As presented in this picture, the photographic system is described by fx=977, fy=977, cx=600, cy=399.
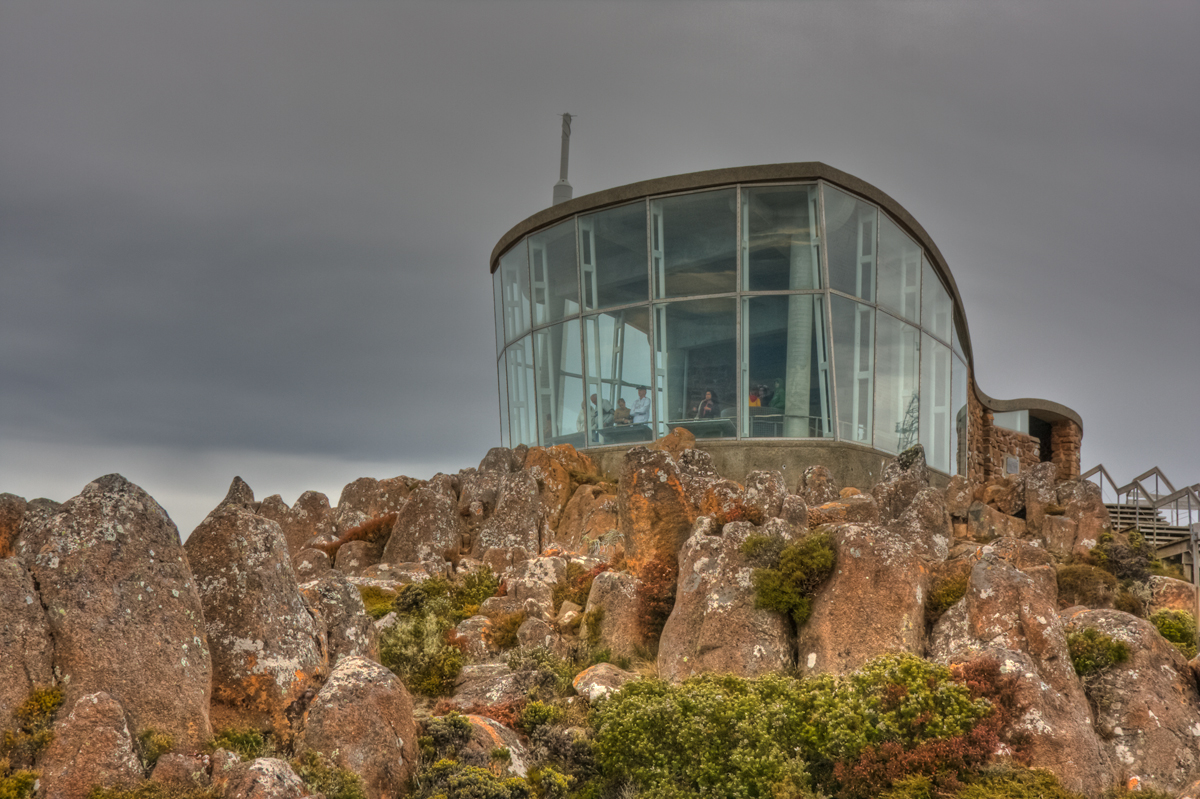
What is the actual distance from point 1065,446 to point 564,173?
94.3 ft

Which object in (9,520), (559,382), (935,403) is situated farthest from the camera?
(935,403)

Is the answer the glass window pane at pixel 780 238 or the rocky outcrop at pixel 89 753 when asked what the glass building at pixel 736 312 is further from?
the rocky outcrop at pixel 89 753

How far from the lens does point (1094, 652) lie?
12289 millimetres

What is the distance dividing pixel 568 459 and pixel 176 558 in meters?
17.9

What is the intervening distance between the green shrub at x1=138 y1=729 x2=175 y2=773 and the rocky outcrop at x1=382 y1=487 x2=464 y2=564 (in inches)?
552

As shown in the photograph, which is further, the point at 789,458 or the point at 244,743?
the point at 789,458

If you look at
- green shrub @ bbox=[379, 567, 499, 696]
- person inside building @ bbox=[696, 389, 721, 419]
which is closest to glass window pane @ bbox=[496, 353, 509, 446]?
person inside building @ bbox=[696, 389, 721, 419]

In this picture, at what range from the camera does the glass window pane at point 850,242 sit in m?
29.3

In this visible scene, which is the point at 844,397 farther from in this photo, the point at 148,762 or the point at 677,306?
the point at 148,762

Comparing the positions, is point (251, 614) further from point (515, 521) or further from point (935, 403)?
point (935, 403)

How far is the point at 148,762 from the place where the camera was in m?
9.49

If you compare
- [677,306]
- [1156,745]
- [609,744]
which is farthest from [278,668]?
[677,306]

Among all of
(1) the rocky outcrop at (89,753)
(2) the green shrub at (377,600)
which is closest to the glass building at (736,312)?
(2) the green shrub at (377,600)

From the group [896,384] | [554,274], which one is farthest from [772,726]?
[554,274]
